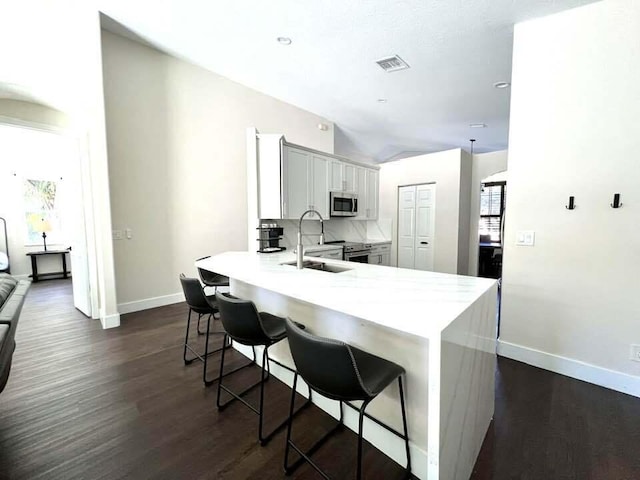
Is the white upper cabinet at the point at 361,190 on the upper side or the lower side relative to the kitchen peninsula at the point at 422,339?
upper

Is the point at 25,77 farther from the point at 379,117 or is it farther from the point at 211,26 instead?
the point at 379,117

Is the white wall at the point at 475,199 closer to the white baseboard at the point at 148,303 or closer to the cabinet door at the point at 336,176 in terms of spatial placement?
the cabinet door at the point at 336,176

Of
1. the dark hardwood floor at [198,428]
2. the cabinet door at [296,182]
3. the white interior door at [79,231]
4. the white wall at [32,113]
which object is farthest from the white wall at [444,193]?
the white wall at [32,113]

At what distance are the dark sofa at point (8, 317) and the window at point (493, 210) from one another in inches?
297

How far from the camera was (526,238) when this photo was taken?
8.55ft

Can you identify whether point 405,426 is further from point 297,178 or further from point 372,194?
point 372,194

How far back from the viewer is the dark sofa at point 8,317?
1550mm

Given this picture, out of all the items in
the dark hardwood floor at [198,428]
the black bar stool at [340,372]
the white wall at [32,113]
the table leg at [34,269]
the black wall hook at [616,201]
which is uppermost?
the white wall at [32,113]

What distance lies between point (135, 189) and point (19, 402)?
103 inches

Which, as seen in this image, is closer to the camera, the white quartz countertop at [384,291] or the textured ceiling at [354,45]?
the white quartz countertop at [384,291]

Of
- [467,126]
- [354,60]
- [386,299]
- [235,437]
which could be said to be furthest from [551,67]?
[467,126]

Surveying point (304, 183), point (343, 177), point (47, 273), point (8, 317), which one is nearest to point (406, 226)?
point (343, 177)

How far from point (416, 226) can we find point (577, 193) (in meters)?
3.72

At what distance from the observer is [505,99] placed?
4.62m
